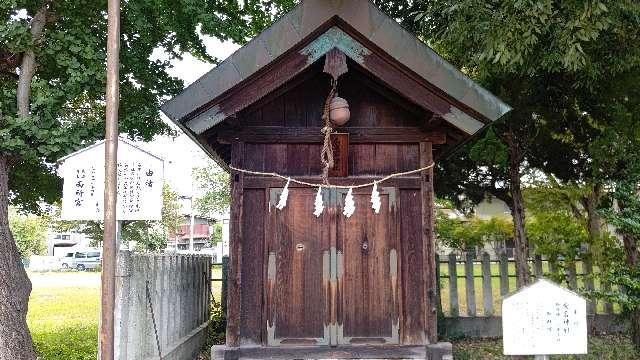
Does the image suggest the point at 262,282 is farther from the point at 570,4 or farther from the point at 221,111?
the point at 570,4

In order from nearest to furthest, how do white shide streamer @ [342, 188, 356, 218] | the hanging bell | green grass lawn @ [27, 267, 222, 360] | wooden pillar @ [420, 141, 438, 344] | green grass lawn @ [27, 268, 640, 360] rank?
the hanging bell, white shide streamer @ [342, 188, 356, 218], wooden pillar @ [420, 141, 438, 344], green grass lawn @ [27, 268, 640, 360], green grass lawn @ [27, 267, 222, 360]

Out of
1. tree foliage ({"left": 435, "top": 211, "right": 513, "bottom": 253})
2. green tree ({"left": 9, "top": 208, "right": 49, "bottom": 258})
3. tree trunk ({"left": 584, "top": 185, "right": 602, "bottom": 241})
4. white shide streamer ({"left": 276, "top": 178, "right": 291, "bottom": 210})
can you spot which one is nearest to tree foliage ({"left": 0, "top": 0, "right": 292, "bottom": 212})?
white shide streamer ({"left": 276, "top": 178, "right": 291, "bottom": 210})

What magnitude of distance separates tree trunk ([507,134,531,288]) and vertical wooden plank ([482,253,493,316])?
2.24ft

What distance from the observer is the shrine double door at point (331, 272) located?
5559mm

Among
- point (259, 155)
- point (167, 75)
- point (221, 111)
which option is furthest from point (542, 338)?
point (167, 75)

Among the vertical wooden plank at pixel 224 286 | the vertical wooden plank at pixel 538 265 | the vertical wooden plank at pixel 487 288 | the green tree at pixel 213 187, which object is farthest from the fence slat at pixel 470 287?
the green tree at pixel 213 187

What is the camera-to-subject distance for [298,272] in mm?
5613

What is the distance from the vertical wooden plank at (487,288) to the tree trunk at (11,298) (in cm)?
803

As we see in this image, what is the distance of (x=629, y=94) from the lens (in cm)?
878

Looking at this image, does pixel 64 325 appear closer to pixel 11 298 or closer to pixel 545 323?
pixel 11 298

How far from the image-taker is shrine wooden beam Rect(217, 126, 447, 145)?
571 centimetres

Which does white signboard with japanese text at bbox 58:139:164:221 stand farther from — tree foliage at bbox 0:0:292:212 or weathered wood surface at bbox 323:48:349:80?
tree foliage at bbox 0:0:292:212

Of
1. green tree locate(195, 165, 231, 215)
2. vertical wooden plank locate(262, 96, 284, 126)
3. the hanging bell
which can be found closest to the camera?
the hanging bell

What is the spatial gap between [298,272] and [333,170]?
117cm
